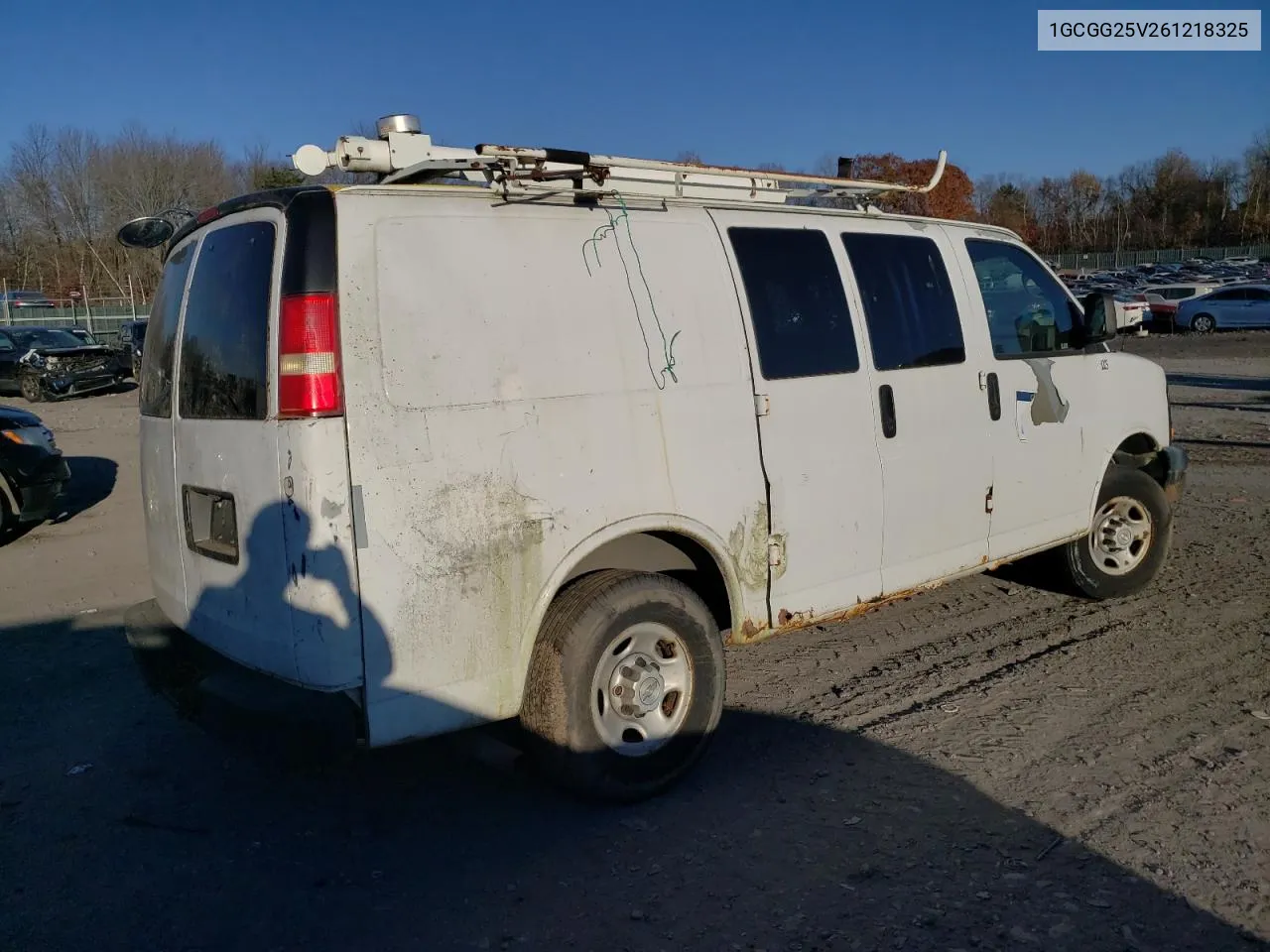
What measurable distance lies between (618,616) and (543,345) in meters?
1.03

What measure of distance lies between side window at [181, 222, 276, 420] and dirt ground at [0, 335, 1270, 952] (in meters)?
1.61

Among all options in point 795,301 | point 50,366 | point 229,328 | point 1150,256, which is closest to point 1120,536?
point 795,301

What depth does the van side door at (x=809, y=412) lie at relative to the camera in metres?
4.36

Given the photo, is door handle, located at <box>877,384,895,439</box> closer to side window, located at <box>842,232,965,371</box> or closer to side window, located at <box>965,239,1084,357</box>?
side window, located at <box>842,232,965,371</box>

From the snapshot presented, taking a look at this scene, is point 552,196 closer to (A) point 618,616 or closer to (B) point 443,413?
(B) point 443,413

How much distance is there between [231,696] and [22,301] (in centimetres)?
4470

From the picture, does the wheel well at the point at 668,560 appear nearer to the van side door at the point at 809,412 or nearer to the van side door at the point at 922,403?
the van side door at the point at 809,412

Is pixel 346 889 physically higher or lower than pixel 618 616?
lower

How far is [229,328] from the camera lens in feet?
11.9

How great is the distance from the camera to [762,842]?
12.2ft

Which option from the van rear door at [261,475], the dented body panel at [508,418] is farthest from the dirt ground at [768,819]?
the van rear door at [261,475]

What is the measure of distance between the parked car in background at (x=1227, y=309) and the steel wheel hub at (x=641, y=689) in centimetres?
3715

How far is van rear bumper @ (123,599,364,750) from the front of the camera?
332cm

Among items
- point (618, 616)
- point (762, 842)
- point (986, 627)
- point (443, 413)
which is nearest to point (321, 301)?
point (443, 413)
